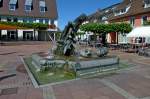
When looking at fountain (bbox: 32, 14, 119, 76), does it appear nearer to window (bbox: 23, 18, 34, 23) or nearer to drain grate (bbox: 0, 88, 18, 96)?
drain grate (bbox: 0, 88, 18, 96)

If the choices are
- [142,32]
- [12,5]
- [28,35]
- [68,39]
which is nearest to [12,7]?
[12,5]

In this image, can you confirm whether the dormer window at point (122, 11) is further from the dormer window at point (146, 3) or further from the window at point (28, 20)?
the window at point (28, 20)

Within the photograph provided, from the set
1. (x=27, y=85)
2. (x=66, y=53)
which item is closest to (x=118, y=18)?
(x=66, y=53)

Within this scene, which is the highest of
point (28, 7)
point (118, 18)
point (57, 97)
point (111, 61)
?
point (28, 7)

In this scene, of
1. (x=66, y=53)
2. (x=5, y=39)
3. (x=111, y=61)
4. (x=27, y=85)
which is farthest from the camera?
(x=5, y=39)

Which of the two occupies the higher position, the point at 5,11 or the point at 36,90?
the point at 5,11

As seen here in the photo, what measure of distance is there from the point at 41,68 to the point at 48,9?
152ft

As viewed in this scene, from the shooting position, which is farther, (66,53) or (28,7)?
(28,7)

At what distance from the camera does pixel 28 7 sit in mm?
56750

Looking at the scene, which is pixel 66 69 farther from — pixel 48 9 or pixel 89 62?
pixel 48 9

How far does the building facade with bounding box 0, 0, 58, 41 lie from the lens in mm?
54875

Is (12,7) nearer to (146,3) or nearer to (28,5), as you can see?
(28,5)

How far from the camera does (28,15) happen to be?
56094mm

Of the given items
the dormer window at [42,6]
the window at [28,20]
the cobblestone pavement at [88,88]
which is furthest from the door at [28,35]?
the cobblestone pavement at [88,88]
